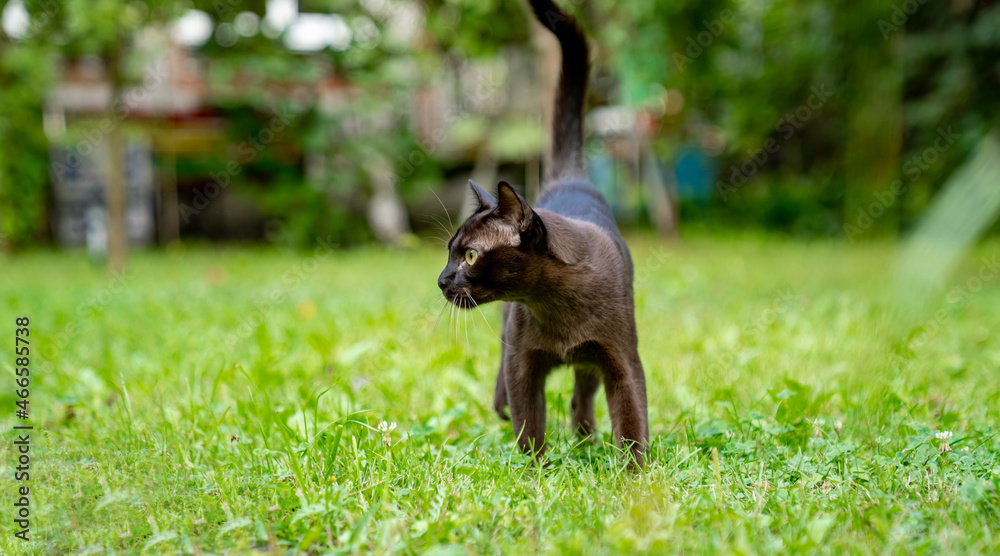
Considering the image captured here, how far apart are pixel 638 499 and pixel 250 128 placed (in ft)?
28.6

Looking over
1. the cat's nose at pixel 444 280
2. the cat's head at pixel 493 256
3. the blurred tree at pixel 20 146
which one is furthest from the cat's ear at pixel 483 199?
the blurred tree at pixel 20 146

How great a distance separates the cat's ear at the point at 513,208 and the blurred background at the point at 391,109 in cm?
431

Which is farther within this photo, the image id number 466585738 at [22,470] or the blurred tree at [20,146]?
the blurred tree at [20,146]

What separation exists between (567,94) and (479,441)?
4.23ft

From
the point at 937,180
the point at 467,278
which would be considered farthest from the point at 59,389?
the point at 937,180

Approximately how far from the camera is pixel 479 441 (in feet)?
7.54

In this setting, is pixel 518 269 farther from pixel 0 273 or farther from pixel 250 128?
pixel 250 128

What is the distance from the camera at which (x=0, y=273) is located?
748 cm

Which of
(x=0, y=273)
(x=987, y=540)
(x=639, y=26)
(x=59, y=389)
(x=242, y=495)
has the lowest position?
(x=0, y=273)
